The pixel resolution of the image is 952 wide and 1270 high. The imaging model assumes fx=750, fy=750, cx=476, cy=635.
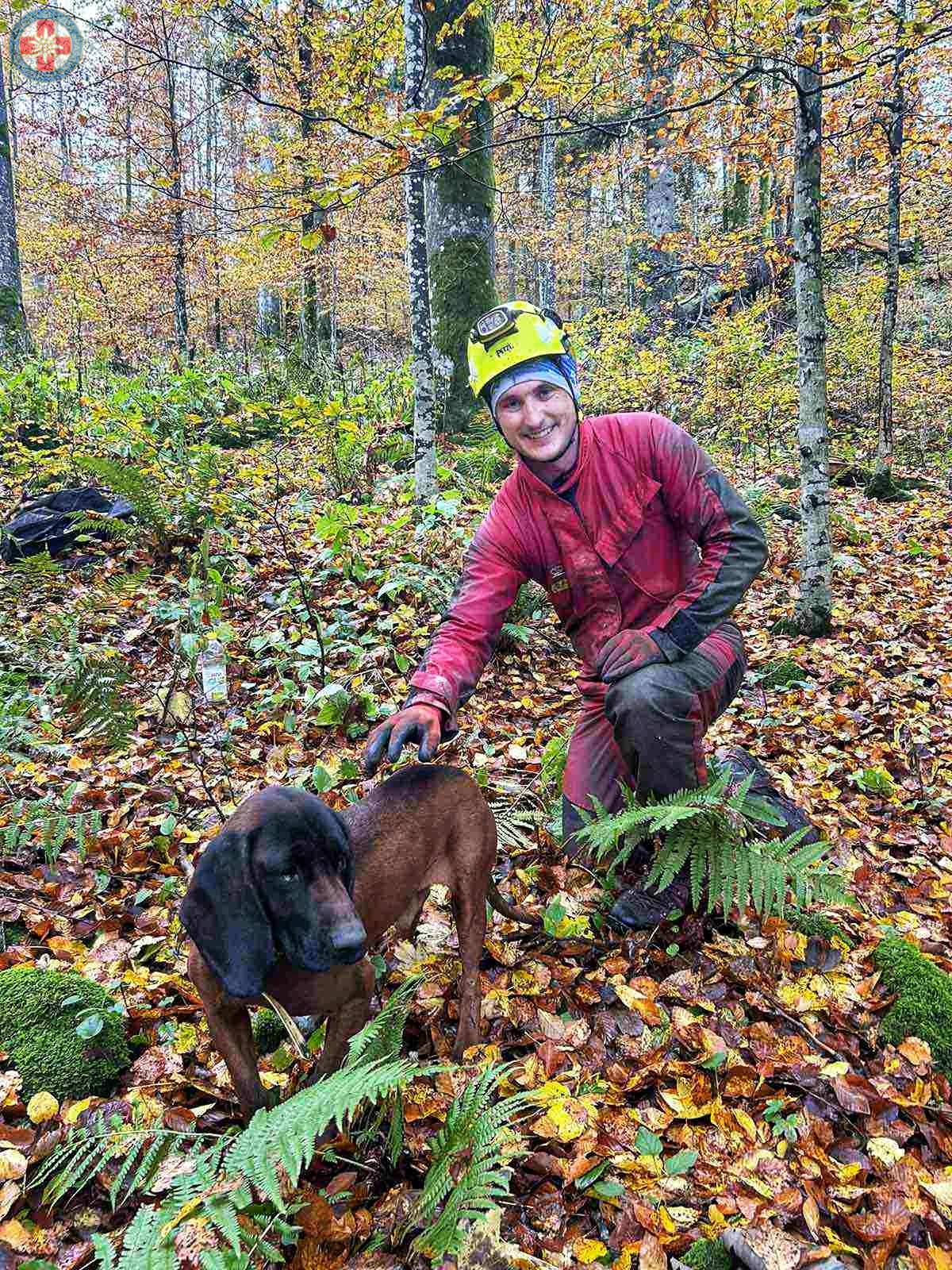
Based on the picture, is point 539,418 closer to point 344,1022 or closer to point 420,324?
point 344,1022

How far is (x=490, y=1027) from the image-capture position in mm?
2867

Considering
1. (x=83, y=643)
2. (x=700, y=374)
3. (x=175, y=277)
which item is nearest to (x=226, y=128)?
(x=175, y=277)

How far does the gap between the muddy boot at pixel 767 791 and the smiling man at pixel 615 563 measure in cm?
54

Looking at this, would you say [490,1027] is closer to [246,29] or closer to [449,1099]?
[449,1099]

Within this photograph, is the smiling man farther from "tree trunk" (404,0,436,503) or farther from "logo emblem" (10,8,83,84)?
"logo emblem" (10,8,83,84)

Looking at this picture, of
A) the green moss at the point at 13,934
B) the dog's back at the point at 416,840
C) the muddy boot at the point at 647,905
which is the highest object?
the dog's back at the point at 416,840

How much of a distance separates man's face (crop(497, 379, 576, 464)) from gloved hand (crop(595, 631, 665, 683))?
2.97ft

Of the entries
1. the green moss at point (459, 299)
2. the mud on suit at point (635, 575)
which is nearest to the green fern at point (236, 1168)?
the mud on suit at point (635, 575)

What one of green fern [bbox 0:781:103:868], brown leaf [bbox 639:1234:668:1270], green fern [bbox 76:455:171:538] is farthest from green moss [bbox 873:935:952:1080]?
green fern [bbox 76:455:171:538]

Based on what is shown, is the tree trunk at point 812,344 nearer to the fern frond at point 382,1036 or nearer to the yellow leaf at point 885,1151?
the yellow leaf at point 885,1151

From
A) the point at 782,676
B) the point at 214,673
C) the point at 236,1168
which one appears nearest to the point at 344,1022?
the point at 236,1168

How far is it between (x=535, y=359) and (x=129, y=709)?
2.99 meters

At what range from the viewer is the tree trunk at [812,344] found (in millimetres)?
6211

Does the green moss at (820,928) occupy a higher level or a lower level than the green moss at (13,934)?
lower
